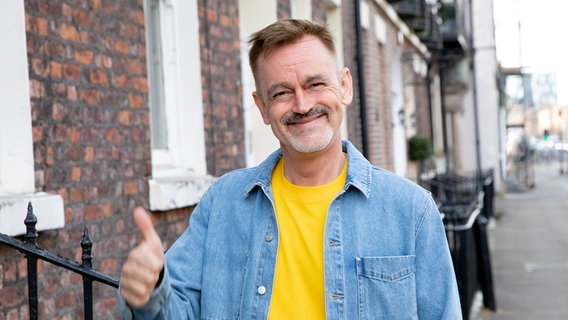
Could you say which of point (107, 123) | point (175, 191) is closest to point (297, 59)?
point (107, 123)

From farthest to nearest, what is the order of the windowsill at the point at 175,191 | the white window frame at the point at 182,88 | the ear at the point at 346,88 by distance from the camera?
the white window frame at the point at 182,88
the windowsill at the point at 175,191
the ear at the point at 346,88

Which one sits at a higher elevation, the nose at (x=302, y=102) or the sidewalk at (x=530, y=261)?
the nose at (x=302, y=102)

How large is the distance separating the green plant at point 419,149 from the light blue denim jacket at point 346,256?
14.5 metres

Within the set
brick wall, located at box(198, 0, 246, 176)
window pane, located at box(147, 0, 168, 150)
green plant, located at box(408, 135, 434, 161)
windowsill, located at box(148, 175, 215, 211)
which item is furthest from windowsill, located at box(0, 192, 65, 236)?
green plant, located at box(408, 135, 434, 161)

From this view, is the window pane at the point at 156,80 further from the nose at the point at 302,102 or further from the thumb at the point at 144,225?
the thumb at the point at 144,225

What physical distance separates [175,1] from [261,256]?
404cm

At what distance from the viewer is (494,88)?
2858 centimetres

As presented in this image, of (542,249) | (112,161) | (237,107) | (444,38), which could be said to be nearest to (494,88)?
(444,38)

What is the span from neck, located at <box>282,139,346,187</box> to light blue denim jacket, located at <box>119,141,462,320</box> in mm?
47

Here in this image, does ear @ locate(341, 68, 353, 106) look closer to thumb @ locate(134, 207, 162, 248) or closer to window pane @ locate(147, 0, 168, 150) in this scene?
thumb @ locate(134, 207, 162, 248)

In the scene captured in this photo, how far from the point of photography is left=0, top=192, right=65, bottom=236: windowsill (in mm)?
3680

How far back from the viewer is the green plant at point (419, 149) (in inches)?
661

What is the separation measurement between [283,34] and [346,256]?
0.59 m

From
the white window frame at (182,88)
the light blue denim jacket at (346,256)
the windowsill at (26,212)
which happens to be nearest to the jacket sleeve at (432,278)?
the light blue denim jacket at (346,256)
